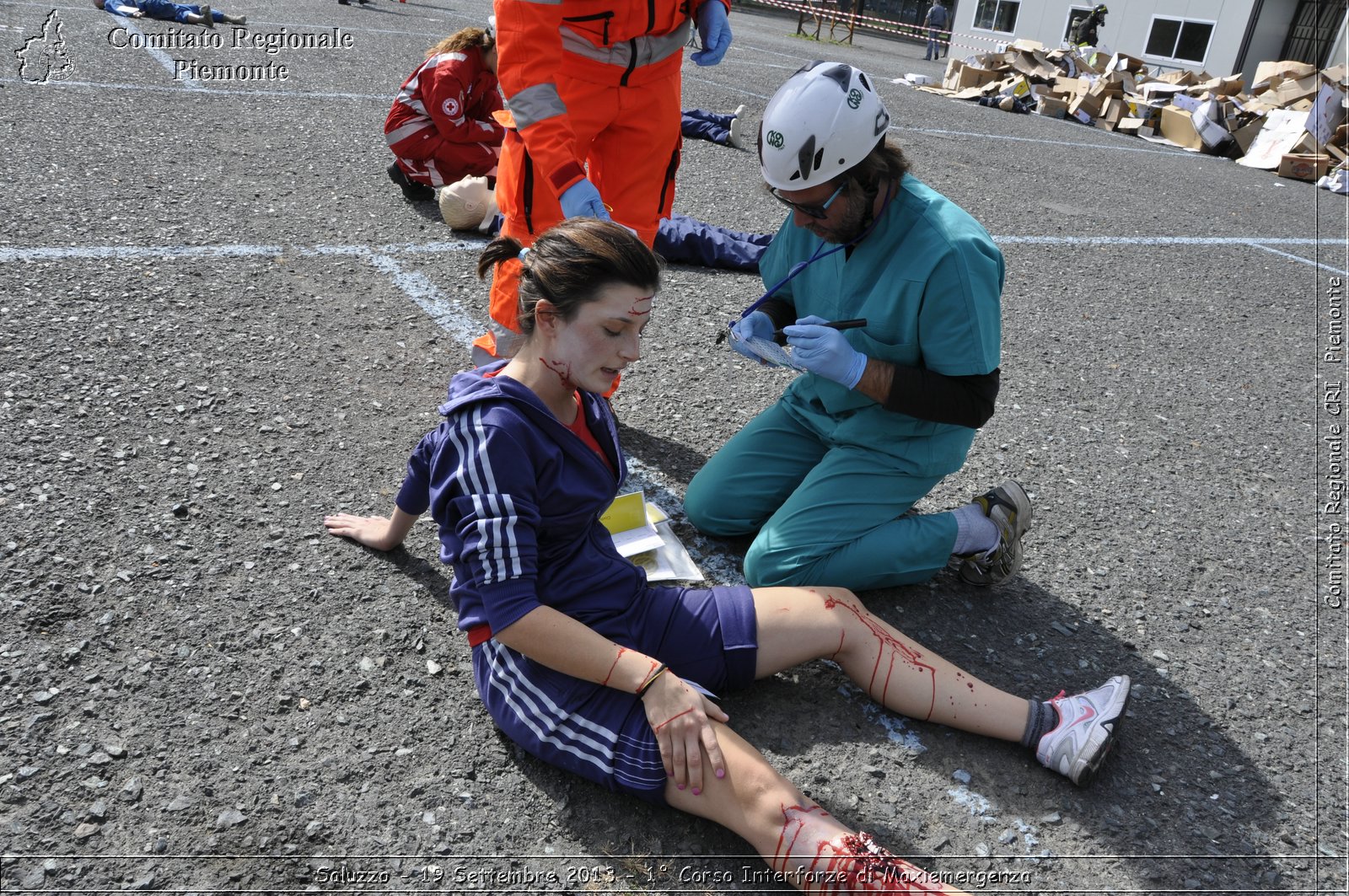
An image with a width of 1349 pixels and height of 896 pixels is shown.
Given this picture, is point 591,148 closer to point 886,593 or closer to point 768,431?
point 768,431

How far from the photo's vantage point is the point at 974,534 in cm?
276

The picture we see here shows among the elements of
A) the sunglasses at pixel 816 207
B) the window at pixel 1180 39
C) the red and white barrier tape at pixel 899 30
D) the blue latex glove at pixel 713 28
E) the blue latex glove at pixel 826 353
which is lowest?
the blue latex glove at pixel 826 353

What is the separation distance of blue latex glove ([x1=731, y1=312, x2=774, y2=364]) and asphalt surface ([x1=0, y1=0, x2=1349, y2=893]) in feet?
2.05

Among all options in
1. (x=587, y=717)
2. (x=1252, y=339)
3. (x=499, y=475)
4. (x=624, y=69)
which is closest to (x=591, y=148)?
(x=624, y=69)

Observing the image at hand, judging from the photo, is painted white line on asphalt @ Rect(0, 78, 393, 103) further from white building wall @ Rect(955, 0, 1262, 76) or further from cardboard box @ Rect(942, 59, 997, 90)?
white building wall @ Rect(955, 0, 1262, 76)

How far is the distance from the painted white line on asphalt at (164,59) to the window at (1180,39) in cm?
2010

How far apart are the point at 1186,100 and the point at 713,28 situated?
472 inches

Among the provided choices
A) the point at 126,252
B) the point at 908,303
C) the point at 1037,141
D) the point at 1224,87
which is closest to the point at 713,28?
the point at 908,303

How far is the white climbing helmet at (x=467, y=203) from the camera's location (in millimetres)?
5062

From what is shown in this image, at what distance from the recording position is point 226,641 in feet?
7.48

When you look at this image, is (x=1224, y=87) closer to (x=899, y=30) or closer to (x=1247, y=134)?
(x=1247, y=134)

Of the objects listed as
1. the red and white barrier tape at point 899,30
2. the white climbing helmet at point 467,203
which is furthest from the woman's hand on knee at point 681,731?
the red and white barrier tape at point 899,30

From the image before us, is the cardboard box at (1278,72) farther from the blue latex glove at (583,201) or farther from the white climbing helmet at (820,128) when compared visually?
the blue latex glove at (583,201)

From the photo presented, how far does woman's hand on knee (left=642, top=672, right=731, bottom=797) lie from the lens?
1786 mm
